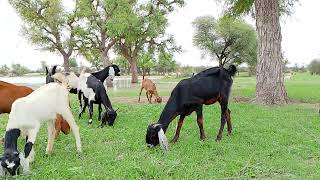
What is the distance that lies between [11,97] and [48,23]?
28.5 metres

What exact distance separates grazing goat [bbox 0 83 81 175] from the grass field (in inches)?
12.2

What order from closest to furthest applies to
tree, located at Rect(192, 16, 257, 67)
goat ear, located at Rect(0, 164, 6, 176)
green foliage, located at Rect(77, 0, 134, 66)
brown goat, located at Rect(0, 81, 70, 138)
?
goat ear, located at Rect(0, 164, 6, 176) < brown goat, located at Rect(0, 81, 70, 138) < green foliage, located at Rect(77, 0, 134, 66) < tree, located at Rect(192, 16, 257, 67)

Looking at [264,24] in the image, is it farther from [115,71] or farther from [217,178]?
[217,178]

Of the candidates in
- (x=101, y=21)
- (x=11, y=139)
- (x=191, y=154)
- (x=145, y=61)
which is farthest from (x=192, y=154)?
(x=145, y=61)

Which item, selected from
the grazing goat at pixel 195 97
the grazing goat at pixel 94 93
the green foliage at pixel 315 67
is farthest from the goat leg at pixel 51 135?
the green foliage at pixel 315 67

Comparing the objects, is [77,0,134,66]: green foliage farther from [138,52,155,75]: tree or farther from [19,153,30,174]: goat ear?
[19,153,30,174]: goat ear

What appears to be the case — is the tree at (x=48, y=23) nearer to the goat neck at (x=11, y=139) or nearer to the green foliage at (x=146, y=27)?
the green foliage at (x=146, y=27)

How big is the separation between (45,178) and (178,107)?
2999 millimetres

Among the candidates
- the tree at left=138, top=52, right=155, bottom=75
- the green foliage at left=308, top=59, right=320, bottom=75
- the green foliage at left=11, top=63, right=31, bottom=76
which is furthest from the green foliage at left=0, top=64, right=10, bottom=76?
the green foliage at left=308, top=59, right=320, bottom=75

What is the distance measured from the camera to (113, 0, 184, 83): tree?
3190 centimetres

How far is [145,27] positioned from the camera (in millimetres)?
34281

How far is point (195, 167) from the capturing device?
5.65m

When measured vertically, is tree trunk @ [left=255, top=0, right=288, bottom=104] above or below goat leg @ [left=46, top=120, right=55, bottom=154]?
above

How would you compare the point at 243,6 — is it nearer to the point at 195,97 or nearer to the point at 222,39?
the point at 195,97
